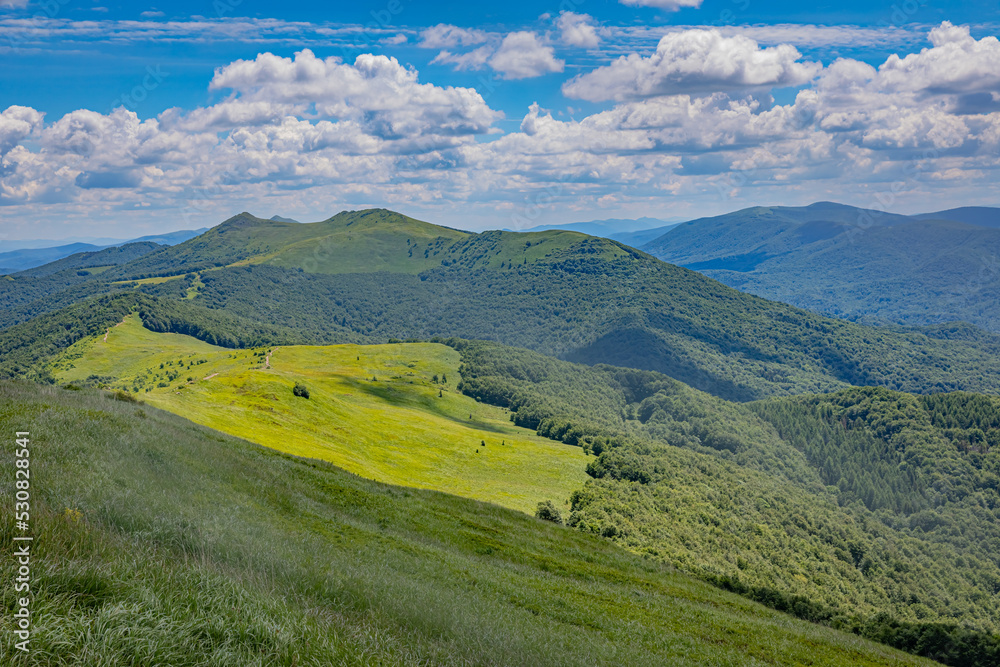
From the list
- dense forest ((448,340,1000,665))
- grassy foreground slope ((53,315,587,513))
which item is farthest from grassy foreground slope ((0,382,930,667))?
grassy foreground slope ((53,315,587,513))

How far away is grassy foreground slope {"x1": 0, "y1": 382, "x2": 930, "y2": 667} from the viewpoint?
7.99 m

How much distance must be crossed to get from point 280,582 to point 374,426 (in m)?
96.2

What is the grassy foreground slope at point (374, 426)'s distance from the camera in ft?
234

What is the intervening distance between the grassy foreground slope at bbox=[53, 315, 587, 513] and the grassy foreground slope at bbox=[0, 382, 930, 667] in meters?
31.7

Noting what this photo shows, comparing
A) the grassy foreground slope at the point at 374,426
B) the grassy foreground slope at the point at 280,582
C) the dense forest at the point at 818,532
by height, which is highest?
the grassy foreground slope at the point at 280,582

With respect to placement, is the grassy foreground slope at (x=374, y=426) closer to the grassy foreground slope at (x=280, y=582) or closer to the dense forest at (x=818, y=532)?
the dense forest at (x=818, y=532)

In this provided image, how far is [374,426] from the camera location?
106m

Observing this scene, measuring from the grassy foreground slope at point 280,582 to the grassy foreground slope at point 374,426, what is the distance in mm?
31748

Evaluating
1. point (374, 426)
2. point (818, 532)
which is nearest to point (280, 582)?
point (374, 426)

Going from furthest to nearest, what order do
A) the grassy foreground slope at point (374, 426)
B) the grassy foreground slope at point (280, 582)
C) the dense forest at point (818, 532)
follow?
the dense forest at point (818, 532) → the grassy foreground slope at point (374, 426) → the grassy foreground slope at point (280, 582)

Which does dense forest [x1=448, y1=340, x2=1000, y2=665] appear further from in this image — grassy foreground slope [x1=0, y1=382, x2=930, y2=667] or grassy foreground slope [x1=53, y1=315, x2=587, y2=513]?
grassy foreground slope [x1=0, y1=382, x2=930, y2=667]

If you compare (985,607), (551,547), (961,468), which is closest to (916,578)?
(985,607)

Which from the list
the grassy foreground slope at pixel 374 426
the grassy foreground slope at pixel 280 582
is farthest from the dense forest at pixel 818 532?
the grassy foreground slope at pixel 280 582

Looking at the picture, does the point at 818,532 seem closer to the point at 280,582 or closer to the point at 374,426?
the point at 374,426
